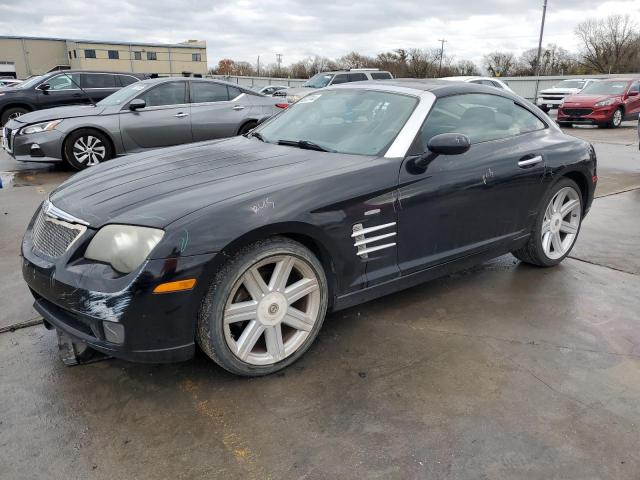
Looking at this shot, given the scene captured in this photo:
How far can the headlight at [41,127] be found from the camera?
7.79 metres

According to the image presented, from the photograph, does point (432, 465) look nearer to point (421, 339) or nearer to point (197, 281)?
point (421, 339)

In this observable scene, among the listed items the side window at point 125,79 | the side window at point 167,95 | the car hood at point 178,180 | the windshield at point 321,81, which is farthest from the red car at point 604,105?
the car hood at point 178,180

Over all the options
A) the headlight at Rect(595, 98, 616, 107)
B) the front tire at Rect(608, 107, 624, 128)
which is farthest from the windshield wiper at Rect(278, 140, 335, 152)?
the front tire at Rect(608, 107, 624, 128)

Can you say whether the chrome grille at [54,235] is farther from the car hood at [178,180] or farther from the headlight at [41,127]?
the headlight at [41,127]

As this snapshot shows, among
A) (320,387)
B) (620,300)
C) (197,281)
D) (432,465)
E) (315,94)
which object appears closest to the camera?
(432,465)

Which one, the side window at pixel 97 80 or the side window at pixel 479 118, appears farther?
the side window at pixel 97 80

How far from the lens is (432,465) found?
211 cm

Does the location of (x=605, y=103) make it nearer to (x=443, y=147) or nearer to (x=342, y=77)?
(x=342, y=77)

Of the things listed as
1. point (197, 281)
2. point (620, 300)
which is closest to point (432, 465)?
point (197, 281)

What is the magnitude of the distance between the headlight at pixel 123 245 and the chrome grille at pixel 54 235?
0.49 ft

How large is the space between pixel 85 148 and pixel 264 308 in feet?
21.6

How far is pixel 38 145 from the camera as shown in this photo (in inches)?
304

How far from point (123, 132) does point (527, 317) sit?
676 cm

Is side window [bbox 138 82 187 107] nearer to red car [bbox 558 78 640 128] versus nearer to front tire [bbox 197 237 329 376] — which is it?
front tire [bbox 197 237 329 376]
